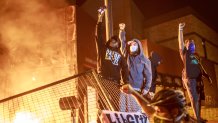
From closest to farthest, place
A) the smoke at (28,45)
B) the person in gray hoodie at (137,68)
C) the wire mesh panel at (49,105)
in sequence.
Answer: the person in gray hoodie at (137,68) < the wire mesh panel at (49,105) < the smoke at (28,45)

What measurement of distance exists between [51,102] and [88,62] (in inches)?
70.8

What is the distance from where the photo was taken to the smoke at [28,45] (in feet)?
33.9

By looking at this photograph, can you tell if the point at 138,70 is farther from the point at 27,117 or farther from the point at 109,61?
the point at 27,117

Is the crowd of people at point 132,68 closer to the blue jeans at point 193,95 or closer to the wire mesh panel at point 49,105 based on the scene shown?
the blue jeans at point 193,95

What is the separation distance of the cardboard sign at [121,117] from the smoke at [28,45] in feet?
17.8

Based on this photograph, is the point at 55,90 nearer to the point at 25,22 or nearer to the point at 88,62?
the point at 88,62

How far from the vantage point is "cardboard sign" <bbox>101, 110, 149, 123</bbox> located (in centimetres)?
457

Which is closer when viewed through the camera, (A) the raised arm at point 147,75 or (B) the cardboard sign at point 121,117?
(B) the cardboard sign at point 121,117

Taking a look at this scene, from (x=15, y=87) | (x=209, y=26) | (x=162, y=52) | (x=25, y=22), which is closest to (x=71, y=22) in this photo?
(x=25, y=22)

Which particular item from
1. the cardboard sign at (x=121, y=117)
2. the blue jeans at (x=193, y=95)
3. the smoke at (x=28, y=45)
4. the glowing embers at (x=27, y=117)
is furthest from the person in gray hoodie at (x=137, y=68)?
the glowing embers at (x=27, y=117)

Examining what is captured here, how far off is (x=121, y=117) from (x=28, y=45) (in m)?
6.70

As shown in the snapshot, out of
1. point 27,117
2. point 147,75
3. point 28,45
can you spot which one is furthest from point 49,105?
point 147,75

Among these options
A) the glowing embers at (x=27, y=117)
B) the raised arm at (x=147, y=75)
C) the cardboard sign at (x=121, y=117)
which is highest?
the raised arm at (x=147, y=75)

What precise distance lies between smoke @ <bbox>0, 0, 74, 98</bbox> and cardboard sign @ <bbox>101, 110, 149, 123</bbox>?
5.43 metres
